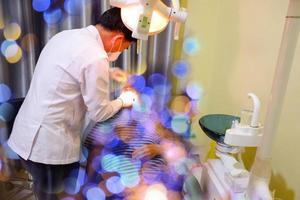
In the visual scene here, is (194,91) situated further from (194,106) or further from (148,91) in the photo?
(148,91)

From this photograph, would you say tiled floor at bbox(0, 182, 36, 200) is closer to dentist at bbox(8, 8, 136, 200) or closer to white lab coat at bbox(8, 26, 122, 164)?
dentist at bbox(8, 8, 136, 200)

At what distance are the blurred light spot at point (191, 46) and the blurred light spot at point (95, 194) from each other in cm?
130

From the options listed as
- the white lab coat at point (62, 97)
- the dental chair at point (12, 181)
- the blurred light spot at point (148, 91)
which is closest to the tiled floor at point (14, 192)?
the dental chair at point (12, 181)

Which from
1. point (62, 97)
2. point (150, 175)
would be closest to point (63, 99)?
point (62, 97)

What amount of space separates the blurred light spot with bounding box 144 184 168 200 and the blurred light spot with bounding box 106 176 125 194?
0.41 feet

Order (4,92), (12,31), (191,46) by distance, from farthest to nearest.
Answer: (191,46) → (4,92) → (12,31)

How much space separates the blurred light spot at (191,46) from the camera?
220cm

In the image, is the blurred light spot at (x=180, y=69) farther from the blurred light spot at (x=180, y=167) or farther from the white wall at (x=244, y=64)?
the blurred light spot at (x=180, y=167)

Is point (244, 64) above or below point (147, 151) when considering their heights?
above

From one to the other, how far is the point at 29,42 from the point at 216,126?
1.33m

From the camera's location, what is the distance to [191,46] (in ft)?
7.33

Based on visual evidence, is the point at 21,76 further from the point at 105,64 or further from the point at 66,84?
the point at 105,64

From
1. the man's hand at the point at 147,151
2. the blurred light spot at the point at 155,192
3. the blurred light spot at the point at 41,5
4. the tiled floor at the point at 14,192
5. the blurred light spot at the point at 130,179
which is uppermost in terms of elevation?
the blurred light spot at the point at 41,5

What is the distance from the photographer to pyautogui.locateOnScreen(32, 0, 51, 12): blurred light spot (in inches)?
70.3
